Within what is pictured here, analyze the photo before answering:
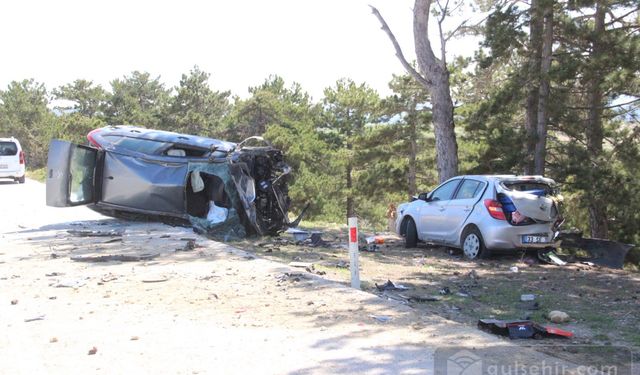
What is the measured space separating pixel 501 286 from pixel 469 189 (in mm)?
3269

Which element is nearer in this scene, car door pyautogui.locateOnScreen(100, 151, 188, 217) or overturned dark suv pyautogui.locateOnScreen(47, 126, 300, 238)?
overturned dark suv pyautogui.locateOnScreen(47, 126, 300, 238)

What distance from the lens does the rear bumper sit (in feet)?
32.5

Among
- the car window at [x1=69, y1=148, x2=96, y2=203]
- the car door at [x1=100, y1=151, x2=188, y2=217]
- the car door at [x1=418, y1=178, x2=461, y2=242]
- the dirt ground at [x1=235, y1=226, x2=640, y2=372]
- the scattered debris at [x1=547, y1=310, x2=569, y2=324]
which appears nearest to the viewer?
the dirt ground at [x1=235, y1=226, x2=640, y2=372]

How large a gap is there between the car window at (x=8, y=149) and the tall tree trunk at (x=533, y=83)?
777 inches

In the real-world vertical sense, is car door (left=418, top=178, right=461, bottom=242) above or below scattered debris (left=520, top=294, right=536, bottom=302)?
above

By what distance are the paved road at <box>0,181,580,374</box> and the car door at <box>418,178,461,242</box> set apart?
4356 mm

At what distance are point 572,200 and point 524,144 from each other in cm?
355

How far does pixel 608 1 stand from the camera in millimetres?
15117

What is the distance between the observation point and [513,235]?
9.90m

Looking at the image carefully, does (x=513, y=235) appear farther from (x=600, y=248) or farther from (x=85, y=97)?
(x=85, y=97)

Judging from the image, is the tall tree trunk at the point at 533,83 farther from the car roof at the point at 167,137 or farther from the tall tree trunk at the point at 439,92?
the car roof at the point at 167,137

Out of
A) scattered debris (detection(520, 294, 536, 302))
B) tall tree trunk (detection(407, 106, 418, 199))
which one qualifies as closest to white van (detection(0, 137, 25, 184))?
tall tree trunk (detection(407, 106, 418, 199))

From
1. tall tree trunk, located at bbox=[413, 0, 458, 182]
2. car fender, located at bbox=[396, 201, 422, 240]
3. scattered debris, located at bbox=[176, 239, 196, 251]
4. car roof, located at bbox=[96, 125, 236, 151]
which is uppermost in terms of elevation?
tall tree trunk, located at bbox=[413, 0, 458, 182]

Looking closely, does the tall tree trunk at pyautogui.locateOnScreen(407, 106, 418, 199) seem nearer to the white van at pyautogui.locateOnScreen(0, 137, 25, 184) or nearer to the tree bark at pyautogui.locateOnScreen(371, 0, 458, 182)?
the tree bark at pyautogui.locateOnScreen(371, 0, 458, 182)
